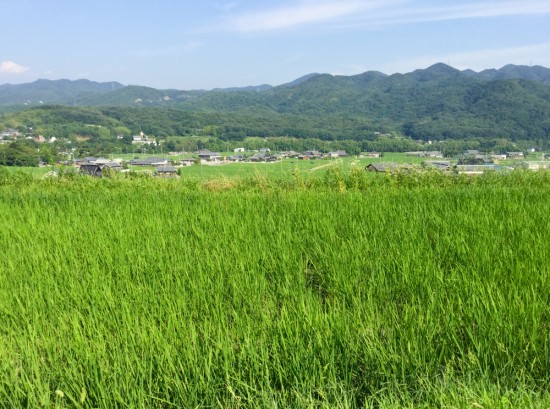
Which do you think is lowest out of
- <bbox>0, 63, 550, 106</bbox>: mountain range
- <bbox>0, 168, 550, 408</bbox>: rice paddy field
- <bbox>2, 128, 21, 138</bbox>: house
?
<bbox>0, 168, 550, 408</bbox>: rice paddy field

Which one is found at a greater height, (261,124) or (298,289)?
(261,124)

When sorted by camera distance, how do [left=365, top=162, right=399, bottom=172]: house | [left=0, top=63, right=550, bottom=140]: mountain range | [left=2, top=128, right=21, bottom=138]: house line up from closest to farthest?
[left=365, top=162, right=399, bottom=172]: house → [left=2, top=128, right=21, bottom=138]: house → [left=0, top=63, right=550, bottom=140]: mountain range

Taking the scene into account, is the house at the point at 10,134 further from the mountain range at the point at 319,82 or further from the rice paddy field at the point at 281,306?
the mountain range at the point at 319,82

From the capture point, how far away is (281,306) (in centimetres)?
265

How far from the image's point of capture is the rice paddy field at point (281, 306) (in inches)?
68.0

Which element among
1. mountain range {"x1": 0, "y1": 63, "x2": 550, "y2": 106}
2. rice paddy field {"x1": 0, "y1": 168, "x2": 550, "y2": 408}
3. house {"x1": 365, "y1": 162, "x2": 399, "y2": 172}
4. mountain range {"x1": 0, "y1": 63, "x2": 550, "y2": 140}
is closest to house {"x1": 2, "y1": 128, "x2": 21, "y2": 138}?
mountain range {"x1": 0, "y1": 63, "x2": 550, "y2": 140}

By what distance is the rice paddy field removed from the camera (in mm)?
1727

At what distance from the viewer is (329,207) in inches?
199

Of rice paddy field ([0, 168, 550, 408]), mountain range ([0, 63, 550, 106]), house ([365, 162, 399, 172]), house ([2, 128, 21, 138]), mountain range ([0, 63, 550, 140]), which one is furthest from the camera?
mountain range ([0, 63, 550, 106])

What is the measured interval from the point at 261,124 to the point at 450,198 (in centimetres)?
5205

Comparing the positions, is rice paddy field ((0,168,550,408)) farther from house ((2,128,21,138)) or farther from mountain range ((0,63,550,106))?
mountain range ((0,63,550,106))

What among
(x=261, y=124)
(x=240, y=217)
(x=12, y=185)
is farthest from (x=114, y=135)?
(x=240, y=217)

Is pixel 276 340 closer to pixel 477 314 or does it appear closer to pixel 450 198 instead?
pixel 477 314

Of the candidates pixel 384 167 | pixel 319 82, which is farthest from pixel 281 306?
pixel 319 82
